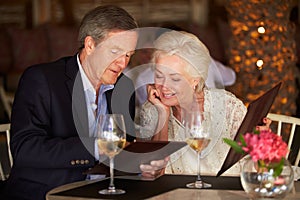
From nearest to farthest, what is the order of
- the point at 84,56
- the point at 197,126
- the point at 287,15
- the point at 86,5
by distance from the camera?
the point at 197,126 < the point at 84,56 < the point at 287,15 < the point at 86,5

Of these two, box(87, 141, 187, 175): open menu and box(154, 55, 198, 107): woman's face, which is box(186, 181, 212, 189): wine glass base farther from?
box(154, 55, 198, 107): woman's face

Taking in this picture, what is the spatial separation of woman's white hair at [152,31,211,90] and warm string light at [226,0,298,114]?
6.53 feet

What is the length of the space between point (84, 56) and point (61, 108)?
260 mm

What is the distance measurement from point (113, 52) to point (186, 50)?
39 cm

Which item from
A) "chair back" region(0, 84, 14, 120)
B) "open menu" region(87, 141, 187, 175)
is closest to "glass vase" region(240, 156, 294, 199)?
"open menu" region(87, 141, 187, 175)

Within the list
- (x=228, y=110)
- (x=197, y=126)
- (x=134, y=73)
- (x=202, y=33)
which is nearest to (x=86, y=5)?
(x=202, y=33)

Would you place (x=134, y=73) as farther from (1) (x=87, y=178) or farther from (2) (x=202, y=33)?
(2) (x=202, y=33)

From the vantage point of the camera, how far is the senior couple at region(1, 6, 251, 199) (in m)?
2.84

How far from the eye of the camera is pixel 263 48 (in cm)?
526

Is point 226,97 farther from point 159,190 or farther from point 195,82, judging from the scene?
point 159,190

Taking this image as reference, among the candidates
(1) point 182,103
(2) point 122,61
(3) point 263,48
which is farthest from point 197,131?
(3) point 263,48

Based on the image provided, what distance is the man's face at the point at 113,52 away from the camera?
295 cm

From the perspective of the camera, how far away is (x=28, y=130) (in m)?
2.88

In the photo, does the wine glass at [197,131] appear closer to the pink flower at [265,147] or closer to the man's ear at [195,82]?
the pink flower at [265,147]
